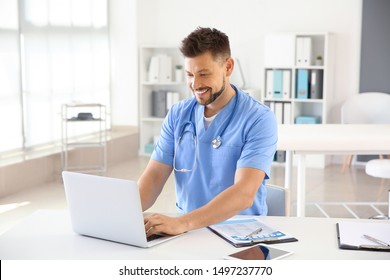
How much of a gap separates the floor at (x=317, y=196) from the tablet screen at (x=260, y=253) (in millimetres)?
2892

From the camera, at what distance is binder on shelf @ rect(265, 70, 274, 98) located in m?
7.04

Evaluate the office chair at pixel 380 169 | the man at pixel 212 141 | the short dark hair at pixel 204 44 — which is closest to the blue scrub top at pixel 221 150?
the man at pixel 212 141

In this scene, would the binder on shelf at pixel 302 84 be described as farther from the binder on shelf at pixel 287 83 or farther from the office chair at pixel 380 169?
the office chair at pixel 380 169

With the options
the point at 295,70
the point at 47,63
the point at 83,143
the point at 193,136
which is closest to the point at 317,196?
the point at 295,70

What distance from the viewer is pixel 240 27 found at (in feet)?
24.6

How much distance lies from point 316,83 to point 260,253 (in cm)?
536

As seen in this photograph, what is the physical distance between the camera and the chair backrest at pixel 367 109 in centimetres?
655

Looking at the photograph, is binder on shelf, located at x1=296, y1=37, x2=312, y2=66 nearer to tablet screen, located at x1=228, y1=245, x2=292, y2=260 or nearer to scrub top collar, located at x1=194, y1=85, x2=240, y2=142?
scrub top collar, located at x1=194, y1=85, x2=240, y2=142

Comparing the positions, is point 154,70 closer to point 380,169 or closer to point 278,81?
point 278,81

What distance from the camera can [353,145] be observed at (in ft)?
13.1

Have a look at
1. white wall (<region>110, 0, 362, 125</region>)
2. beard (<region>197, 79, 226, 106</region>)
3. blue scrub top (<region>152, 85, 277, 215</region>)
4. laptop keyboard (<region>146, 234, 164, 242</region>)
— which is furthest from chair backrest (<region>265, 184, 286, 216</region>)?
white wall (<region>110, 0, 362, 125</region>)

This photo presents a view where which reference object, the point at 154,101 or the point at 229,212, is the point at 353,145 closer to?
the point at 229,212
